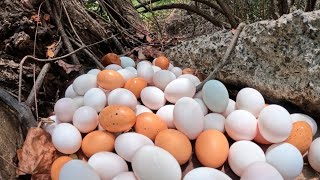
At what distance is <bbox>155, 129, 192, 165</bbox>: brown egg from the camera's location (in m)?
0.86

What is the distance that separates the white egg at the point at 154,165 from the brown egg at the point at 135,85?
30 cm

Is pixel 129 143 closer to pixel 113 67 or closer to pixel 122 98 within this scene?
pixel 122 98

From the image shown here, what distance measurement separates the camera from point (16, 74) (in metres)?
1.17

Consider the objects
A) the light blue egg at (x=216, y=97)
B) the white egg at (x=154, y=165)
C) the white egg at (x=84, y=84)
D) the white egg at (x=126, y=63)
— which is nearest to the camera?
the white egg at (x=154, y=165)

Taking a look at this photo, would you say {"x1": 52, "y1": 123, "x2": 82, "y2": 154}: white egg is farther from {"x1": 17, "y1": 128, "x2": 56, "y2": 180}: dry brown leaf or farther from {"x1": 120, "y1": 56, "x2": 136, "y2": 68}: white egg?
{"x1": 120, "y1": 56, "x2": 136, "y2": 68}: white egg

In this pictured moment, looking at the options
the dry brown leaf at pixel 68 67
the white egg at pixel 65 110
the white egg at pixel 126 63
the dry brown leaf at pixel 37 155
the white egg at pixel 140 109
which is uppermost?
the dry brown leaf at pixel 68 67

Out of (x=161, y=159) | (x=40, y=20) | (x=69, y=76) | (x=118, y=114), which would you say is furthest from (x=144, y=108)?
(x=40, y=20)

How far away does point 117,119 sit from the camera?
902 mm

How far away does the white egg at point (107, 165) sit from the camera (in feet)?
2.75

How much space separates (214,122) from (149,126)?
19 cm

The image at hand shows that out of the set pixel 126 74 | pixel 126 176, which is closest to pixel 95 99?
pixel 126 74

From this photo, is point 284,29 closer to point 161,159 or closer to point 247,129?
point 247,129

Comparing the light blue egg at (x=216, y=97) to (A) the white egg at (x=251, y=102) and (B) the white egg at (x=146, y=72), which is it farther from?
(B) the white egg at (x=146, y=72)

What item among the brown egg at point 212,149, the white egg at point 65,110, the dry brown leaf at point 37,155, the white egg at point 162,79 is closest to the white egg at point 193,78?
the white egg at point 162,79
